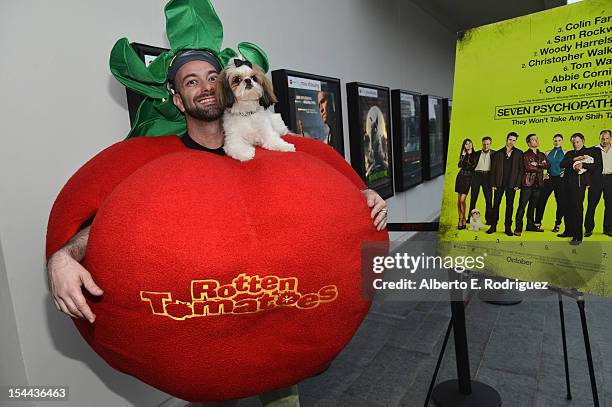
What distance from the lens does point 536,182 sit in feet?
3.57

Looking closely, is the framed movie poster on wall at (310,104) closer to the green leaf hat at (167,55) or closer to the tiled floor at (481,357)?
the green leaf hat at (167,55)

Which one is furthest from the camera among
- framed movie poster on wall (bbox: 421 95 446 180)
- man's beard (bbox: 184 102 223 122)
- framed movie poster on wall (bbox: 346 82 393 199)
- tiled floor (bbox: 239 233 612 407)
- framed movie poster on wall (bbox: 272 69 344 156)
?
framed movie poster on wall (bbox: 421 95 446 180)

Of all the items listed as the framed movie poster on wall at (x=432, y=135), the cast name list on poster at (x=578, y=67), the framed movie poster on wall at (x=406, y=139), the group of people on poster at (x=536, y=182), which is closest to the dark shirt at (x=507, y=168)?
the group of people on poster at (x=536, y=182)

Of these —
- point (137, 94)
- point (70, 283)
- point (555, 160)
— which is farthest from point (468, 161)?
point (137, 94)

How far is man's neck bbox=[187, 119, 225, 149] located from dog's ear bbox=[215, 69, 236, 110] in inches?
5.5

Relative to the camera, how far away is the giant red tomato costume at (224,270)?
0.69 meters

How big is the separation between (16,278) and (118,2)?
97 centimetres

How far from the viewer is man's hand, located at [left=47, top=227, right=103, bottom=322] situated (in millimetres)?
737

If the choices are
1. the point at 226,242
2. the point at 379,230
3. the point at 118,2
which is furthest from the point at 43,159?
the point at 379,230

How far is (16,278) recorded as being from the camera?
123 cm

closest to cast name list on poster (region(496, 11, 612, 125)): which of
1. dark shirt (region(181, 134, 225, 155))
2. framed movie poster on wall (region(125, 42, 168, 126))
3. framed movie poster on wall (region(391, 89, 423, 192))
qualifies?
dark shirt (region(181, 134, 225, 155))

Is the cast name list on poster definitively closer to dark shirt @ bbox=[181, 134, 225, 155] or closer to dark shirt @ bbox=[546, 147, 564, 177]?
dark shirt @ bbox=[546, 147, 564, 177]

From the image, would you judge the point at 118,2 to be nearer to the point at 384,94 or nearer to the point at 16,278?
the point at 16,278

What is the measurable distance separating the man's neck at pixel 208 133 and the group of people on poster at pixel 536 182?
2.23 ft
